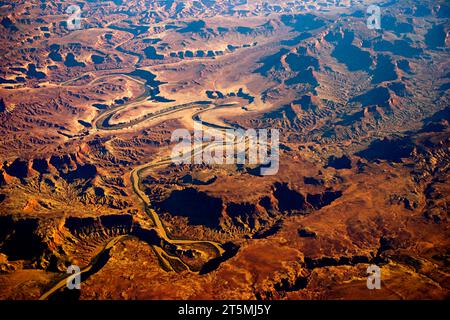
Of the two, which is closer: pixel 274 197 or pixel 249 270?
pixel 249 270

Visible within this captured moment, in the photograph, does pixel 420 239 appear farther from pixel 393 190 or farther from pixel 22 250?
pixel 22 250

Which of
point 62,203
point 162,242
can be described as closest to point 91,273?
point 162,242

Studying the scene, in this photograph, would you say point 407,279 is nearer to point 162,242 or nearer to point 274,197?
point 274,197

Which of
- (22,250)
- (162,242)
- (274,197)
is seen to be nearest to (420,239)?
(274,197)

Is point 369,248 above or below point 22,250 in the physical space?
above

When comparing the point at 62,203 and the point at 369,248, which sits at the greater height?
the point at 369,248
